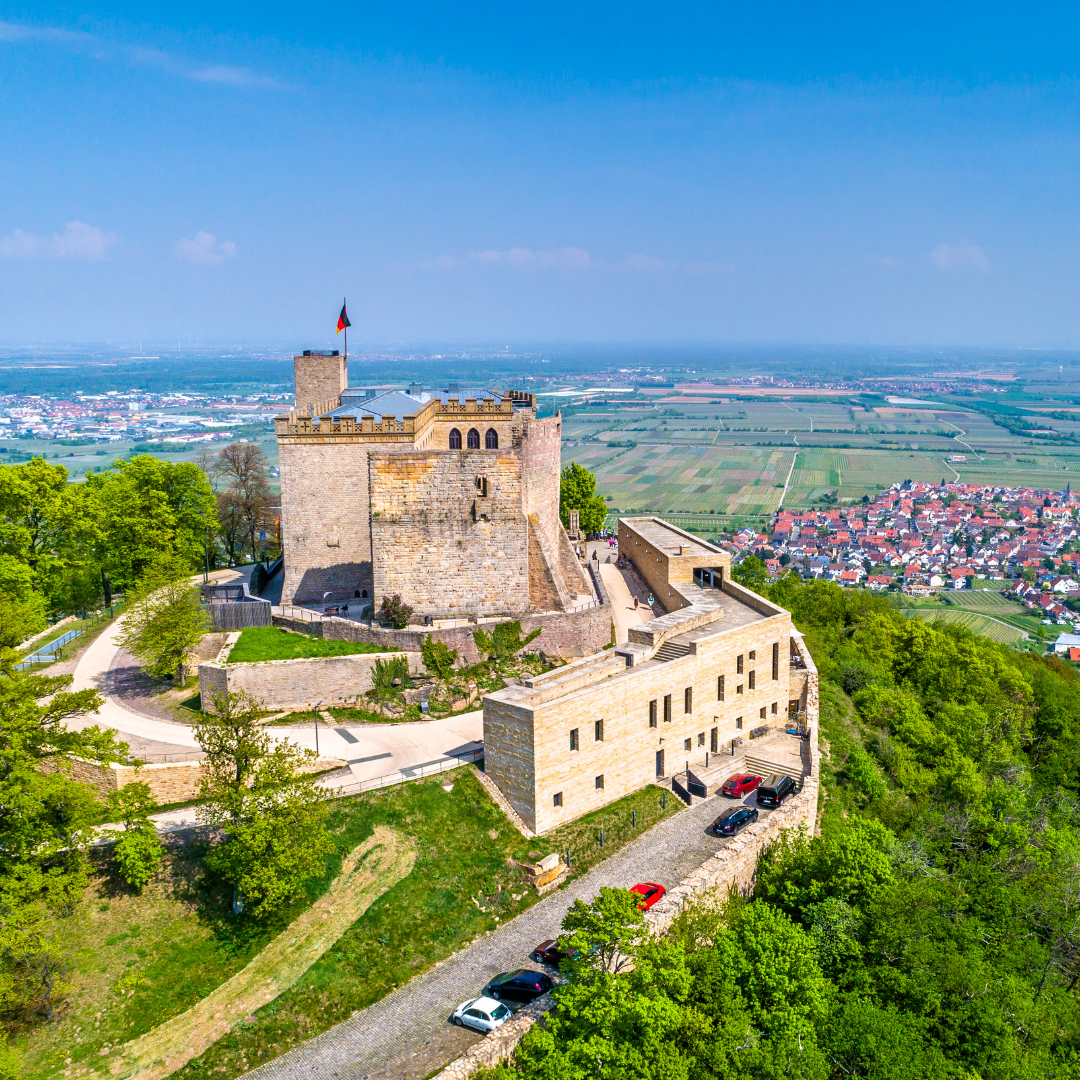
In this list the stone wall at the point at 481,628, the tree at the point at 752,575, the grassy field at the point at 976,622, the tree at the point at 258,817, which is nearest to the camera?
the tree at the point at 258,817

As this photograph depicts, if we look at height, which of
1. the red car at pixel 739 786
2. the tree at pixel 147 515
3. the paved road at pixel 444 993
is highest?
the tree at pixel 147 515

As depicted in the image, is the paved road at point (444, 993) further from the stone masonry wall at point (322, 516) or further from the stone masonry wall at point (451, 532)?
the stone masonry wall at point (322, 516)

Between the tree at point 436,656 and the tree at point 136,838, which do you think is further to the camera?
the tree at point 436,656

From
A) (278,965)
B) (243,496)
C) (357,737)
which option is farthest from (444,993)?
(243,496)

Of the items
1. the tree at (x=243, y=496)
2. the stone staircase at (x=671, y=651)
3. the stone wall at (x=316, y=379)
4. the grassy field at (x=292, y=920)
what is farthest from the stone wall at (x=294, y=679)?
the tree at (x=243, y=496)

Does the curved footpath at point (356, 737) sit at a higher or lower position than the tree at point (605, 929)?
higher

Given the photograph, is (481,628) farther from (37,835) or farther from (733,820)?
(37,835)
